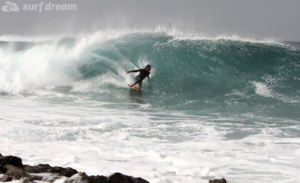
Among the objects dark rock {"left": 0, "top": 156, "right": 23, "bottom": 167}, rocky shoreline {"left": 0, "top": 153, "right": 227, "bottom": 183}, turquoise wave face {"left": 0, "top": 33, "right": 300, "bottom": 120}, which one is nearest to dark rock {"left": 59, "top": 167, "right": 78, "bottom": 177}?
rocky shoreline {"left": 0, "top": 153, "right": 227, "bottom": 183}

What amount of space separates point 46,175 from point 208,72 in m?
12.5

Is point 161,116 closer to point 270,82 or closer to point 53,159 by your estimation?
point 53,159

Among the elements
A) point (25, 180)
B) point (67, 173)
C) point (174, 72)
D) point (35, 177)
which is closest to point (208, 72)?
point (174, 72)

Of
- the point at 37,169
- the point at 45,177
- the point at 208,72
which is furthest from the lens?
the point at 208,72

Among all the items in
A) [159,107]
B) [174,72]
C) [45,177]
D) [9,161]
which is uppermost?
[174,72]

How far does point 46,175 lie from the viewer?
361cm

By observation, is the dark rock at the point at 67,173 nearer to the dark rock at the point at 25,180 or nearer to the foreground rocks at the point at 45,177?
the foreground rocks at the point at 45,177

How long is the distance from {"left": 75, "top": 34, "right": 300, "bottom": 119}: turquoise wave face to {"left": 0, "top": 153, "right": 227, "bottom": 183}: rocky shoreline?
6528mm

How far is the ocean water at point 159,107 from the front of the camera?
4.64 m

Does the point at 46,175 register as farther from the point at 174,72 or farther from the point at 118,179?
the point at 174,72

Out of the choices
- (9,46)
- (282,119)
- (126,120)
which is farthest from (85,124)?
(9,46)

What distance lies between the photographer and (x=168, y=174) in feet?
13.5

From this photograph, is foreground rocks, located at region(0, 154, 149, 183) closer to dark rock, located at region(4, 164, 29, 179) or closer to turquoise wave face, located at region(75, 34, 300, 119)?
dark rock, located at region(4, 164, 29, 179)

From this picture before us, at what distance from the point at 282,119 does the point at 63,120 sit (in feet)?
18.4
